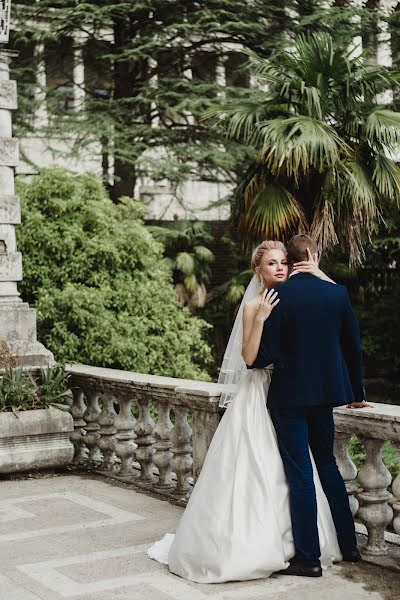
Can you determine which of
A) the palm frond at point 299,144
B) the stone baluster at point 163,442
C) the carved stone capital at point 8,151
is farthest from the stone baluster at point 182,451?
the palm frond at point 299,144

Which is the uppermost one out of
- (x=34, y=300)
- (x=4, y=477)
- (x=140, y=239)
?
(x=140, y=239)

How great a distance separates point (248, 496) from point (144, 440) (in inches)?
107

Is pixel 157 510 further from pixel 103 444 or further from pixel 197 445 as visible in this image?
pixel 103 444

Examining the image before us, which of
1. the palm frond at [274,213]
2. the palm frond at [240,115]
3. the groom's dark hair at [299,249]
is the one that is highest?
the palm frond at [240,115]

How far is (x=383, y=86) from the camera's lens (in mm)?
19203

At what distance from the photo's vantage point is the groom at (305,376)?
5.36m

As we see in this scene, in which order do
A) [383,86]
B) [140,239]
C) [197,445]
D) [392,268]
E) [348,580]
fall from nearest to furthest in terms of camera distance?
[348,580] → [197,445] → [140,239] → [383,86] → [392,268]

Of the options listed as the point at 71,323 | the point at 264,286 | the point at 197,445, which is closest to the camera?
the point at 264,286

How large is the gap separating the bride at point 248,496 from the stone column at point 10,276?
11.5 feet

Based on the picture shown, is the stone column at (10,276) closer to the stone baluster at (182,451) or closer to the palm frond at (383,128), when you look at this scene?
the stone baluster at (182,451)

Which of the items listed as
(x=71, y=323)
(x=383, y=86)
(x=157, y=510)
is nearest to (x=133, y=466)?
(x=157, y=510)

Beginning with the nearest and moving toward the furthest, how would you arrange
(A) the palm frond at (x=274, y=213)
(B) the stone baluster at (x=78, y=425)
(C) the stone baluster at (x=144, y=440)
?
(C) the stone baluster at (x=144, y=440) < (B) the stone baluster at (x=78, y=425) < (A) the palm frond at (x=274, y=213)

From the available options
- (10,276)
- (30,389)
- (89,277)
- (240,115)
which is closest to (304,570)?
(30,389)

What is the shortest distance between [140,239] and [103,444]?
4.21m
